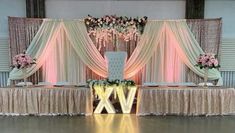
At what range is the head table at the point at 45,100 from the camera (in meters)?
6.07

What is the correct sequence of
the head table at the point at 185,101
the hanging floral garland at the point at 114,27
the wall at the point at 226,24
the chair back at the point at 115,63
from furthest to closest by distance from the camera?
the wall at the point at 226,24
the hanging floral garland at the point at 114,27
the chair back at the point at 115,63
the head table at the point at 185,101

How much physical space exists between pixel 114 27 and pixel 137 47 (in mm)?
774

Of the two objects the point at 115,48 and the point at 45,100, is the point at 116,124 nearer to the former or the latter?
the point at 45,100

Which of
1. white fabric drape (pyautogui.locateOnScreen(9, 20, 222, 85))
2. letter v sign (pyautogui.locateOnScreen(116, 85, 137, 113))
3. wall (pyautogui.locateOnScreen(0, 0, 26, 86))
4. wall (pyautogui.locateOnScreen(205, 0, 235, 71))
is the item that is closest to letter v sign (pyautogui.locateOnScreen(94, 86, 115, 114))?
letter v sign (pyautogui.locateOnScreen(116, 85, 137, 113))

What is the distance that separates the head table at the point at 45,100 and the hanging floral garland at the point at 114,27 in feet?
6.20

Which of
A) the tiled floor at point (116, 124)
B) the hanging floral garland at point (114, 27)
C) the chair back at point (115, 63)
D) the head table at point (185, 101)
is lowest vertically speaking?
the tiled floor at point (116, 124)

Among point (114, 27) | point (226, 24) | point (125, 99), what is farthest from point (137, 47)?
point (226, 24)

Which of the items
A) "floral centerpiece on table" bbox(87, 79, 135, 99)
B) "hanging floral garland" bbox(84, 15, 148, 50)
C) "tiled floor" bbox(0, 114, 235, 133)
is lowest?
"tiled floor" bbox(0, 114, 235, 133)

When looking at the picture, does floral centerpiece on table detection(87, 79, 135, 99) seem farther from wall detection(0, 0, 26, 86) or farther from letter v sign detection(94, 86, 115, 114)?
wall detection(0, 0, 26, 86)

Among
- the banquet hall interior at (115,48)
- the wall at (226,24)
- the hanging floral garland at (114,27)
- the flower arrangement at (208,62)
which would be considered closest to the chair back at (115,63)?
the banquet hall interior at (115,48)

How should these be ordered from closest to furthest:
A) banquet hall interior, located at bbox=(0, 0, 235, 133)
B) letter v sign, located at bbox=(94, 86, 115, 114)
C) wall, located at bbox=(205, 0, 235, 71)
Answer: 1. letter v sign, located at bbox=(94, 86, 115, 114)
2. banquet hall interior, located at bbox=(0, 0, 235, 133)
3. wall, located at bbox=(205, 0, 235, 71)

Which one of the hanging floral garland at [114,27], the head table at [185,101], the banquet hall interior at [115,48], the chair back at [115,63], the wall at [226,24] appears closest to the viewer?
the head table at [185,101]

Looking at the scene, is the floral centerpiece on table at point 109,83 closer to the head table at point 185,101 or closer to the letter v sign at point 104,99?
the letter v sign at point 104,99

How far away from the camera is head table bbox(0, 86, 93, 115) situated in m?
6.07
